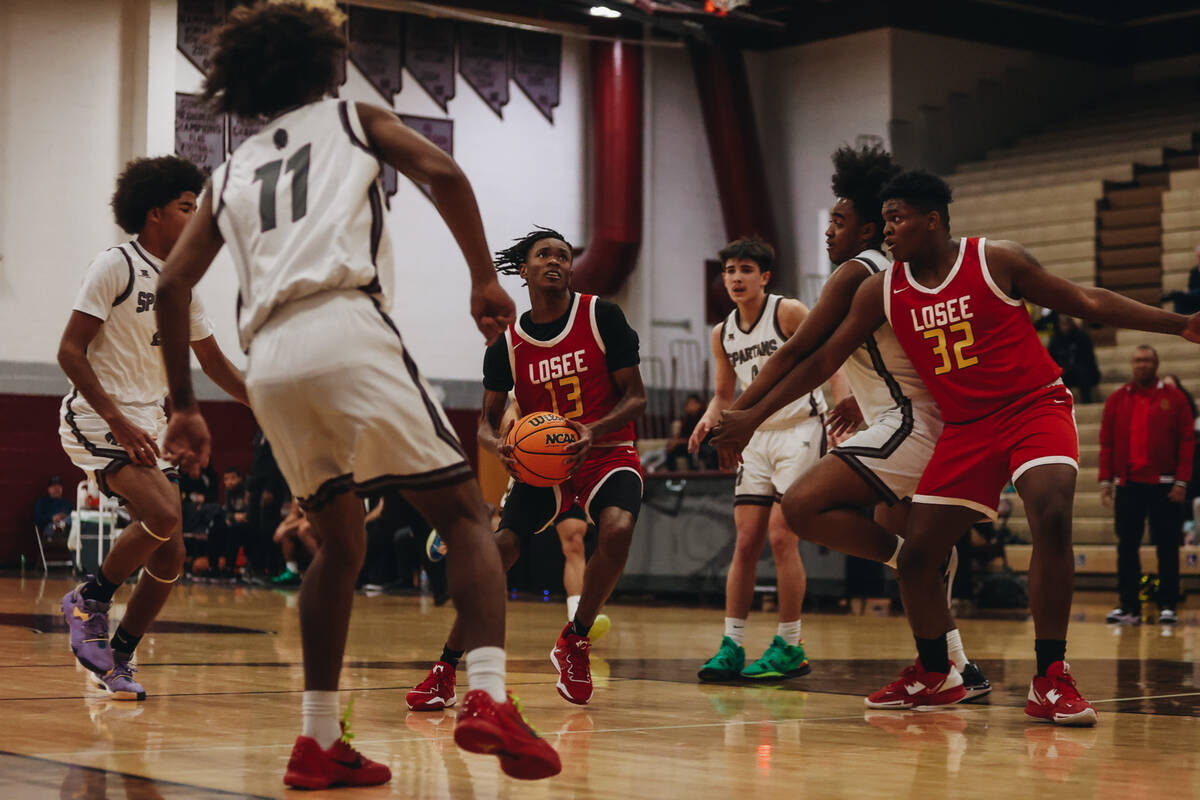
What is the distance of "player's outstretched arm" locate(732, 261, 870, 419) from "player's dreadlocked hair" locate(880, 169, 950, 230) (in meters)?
0.34

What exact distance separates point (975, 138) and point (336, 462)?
20.4 meters

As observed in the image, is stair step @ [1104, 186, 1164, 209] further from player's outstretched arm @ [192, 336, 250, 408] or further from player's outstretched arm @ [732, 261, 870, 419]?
player's outstretched arm @ [192, 336, 250, 408]

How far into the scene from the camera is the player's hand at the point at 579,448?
17.3 feet

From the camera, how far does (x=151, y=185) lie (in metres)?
5.37

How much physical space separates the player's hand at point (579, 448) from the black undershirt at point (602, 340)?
41 cm

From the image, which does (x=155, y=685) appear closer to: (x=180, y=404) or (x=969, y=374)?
(x=180, y=404)

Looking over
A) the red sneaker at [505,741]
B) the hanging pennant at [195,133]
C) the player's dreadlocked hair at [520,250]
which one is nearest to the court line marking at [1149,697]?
the player's dreadlocked hair at [520,250]

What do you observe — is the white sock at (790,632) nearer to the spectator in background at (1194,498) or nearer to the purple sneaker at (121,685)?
the purple sneaker at (121,685)

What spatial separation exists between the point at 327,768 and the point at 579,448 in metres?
2.03

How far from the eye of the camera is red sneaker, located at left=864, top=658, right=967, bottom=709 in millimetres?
5266

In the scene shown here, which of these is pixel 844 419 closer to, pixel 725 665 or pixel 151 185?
pixel 725 665

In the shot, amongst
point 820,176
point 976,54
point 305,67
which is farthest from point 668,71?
point 305,67

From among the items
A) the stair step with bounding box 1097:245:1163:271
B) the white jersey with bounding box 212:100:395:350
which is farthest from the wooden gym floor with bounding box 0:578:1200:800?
the stair step with bounding box 1097:245:1163:271

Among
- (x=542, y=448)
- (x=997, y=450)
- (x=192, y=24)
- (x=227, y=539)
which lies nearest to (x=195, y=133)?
(x=192, y=24)
